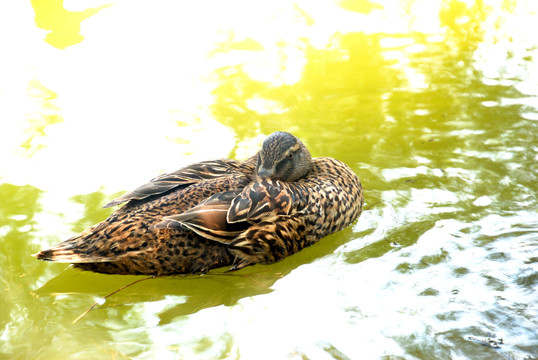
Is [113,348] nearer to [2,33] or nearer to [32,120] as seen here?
[32,120]

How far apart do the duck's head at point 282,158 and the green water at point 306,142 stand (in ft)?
2.38

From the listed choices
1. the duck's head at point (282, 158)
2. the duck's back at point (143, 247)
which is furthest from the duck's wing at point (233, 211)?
the duck's head at point (282, 158)

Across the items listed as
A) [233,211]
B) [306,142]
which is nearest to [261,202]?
[233,211]

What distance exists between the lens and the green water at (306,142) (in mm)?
4254

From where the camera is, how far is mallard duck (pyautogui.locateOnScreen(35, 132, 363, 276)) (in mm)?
4707

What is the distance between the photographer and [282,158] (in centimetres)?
561

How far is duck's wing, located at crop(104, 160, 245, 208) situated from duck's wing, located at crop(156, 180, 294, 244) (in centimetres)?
43

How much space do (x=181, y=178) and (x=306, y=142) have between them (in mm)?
2084

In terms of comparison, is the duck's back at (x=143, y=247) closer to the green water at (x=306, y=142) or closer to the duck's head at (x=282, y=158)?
the green water at (x=306, y=142)

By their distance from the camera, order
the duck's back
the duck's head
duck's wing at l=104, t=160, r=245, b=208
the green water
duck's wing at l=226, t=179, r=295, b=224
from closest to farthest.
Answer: the green water < the duck's back < duck's wing at l=226, t=179, r=295, b=224 < duck's wing at l=104, t=160, r=245, b=208 < the duck's head

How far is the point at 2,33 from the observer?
32.2ft

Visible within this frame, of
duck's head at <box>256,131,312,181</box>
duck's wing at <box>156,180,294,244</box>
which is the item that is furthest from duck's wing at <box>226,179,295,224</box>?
duck's head at <box>256,131,312,181</box>

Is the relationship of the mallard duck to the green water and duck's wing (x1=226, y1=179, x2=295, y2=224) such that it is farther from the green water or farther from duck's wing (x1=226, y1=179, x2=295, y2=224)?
the green water

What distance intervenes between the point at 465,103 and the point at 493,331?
13.6 ft
